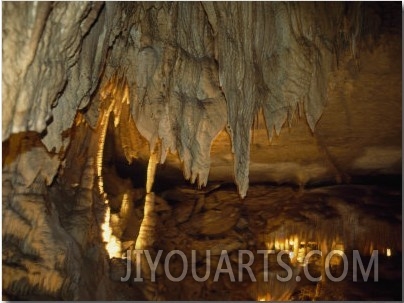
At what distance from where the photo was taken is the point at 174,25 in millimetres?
4297

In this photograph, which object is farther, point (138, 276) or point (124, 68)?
point (138, 276)

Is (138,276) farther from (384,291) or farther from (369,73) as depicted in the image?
(369,73)

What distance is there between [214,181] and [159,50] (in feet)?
16.2

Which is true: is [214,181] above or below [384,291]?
above

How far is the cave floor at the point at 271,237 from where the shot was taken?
317 inches

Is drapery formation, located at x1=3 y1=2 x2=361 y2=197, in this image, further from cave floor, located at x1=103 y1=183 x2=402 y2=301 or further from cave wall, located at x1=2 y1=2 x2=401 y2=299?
cave floor, located at x1=103 y1=183 x2=402 y2=301

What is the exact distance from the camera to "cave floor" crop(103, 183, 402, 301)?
805cm

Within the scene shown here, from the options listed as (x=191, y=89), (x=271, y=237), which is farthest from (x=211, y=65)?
(x=271, y=237)

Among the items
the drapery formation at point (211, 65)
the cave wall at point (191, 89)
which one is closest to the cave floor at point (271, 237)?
the cave wall at point (191, 89)

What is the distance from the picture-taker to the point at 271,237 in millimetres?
8664

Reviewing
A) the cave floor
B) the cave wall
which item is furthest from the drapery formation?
the cave floor

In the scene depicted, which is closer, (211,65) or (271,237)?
(211,65)

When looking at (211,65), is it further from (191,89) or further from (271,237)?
(271,237)

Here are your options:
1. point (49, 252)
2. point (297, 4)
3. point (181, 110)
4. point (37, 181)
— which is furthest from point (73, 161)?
point (297, 4)
